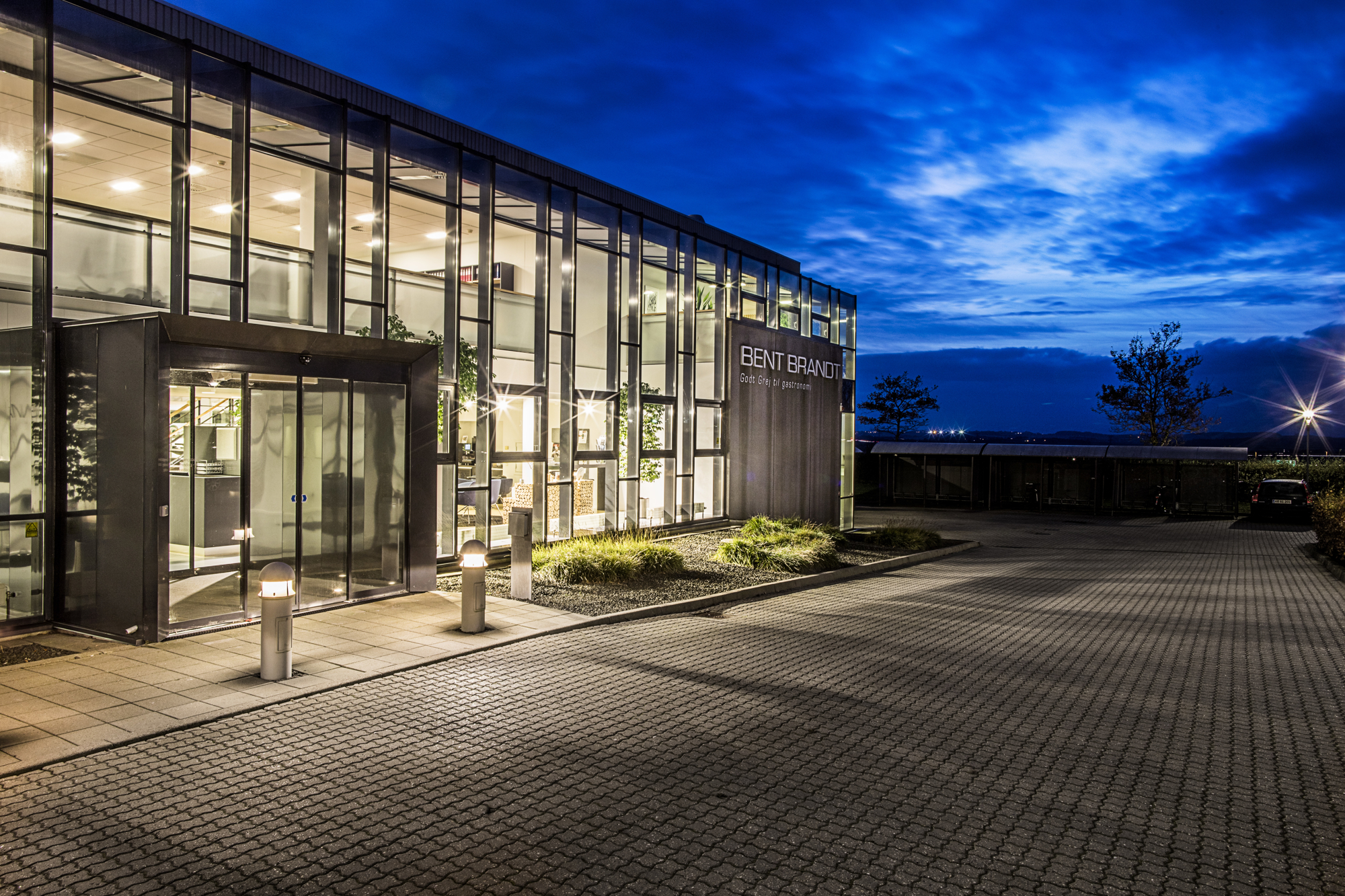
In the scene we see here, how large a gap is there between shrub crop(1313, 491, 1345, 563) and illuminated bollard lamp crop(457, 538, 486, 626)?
16.7 metres

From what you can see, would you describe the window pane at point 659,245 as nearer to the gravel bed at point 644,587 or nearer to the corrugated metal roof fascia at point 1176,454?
the gravel bed at point 644,587

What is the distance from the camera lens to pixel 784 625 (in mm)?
10508

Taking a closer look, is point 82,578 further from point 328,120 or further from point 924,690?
point 924,690

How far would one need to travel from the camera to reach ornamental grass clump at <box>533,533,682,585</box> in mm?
12766

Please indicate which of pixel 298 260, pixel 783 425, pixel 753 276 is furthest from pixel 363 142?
pixel 783 425

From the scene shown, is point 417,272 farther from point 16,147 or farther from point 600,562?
point 16,147

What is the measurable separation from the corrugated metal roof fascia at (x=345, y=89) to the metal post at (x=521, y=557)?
247 inches

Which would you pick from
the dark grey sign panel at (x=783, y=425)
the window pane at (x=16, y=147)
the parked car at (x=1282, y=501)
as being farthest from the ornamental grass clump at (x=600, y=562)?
the parked car at (x=1282, y=501)

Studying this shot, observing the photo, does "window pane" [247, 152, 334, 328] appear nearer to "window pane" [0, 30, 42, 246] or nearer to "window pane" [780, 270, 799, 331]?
"window pane" [0, 30, 42, 246]

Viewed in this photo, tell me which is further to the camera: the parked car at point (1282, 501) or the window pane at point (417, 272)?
the parked car at point (1282, 501)

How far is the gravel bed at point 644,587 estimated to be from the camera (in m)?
11.2

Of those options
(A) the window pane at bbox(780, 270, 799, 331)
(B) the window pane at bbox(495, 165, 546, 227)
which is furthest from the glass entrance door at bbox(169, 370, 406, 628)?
(A) the window pane at bbox(780, 270, 799, 331)

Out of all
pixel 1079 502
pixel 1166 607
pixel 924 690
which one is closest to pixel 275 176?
pixel 924 690

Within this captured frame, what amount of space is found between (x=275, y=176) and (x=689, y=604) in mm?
8397
